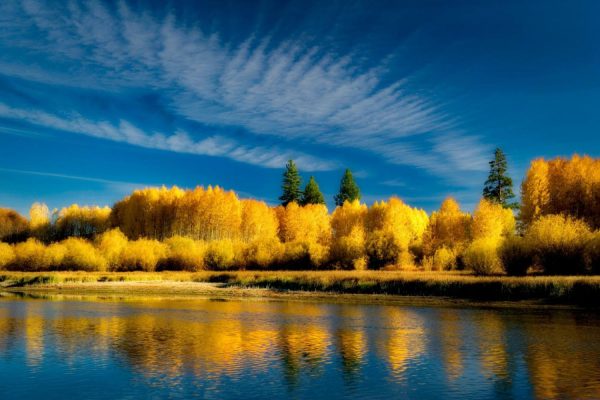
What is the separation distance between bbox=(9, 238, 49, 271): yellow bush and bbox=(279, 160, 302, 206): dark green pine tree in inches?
2305

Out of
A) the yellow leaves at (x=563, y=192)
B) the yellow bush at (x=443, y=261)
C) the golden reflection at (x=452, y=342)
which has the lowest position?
the golden reflection at (x=452, y=342)

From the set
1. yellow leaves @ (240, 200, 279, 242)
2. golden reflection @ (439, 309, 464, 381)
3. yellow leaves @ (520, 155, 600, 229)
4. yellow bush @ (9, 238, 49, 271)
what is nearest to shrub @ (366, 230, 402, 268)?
yellow leaves @ (520, 155, 600, 229)

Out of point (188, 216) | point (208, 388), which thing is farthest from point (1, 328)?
point (188, 216)

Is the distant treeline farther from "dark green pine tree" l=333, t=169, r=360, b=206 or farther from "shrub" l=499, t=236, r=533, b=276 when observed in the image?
"dark green pine tree" l=333, t=169, r=360, b=206

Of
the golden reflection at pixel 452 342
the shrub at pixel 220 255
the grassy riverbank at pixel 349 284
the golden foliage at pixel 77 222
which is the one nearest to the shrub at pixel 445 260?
the grassy riverbank at pixel 349 284

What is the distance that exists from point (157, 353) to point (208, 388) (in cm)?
601

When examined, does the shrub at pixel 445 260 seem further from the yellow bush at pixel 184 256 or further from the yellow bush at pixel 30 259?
the yellow bush at pixel 30 259

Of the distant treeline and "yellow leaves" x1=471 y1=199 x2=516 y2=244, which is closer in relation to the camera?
the distant treeline

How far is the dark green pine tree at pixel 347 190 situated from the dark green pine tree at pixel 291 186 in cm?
1013

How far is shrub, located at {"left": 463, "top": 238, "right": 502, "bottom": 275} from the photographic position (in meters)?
51.1

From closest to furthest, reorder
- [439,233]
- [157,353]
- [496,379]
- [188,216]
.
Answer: [496,379], [157,353], [439,233], [188,216]

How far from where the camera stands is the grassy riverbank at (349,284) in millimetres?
38216

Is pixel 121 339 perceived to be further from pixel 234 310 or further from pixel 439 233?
pixel 439 233

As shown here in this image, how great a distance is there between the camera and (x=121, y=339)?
2467 cm
